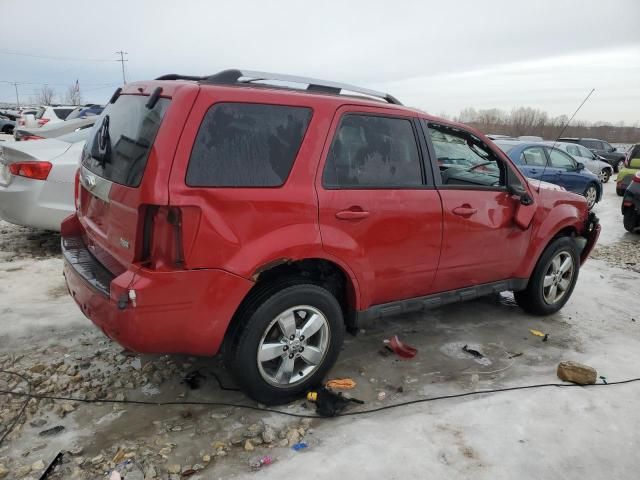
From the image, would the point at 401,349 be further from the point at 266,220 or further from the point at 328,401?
the point at 266,220

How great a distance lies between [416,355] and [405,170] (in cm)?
148

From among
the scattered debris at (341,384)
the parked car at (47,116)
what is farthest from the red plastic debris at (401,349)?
the parked car at (47,116)

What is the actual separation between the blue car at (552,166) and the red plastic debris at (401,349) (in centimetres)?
699

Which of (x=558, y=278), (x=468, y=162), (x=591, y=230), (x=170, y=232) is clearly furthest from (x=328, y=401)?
(x=591, y=230)

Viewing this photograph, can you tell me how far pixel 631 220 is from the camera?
919 centimetres

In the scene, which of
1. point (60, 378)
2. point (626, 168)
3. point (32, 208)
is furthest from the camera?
point (626, 168)

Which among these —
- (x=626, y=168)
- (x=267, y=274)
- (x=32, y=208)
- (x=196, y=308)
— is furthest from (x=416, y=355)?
(x=626, y=168)

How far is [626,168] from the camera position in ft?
43.4

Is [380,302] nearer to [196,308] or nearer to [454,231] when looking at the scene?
[454,231]

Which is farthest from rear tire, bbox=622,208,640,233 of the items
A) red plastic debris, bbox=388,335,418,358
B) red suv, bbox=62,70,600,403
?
red plastic debris, bbox=388,335,418,358

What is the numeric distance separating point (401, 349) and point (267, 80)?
226 centimetres

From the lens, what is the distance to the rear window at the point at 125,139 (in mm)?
2679

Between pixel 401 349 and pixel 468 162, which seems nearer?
pixel 401 349

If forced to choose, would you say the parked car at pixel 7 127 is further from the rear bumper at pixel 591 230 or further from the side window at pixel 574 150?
the rear bumper at pixel 591 230
